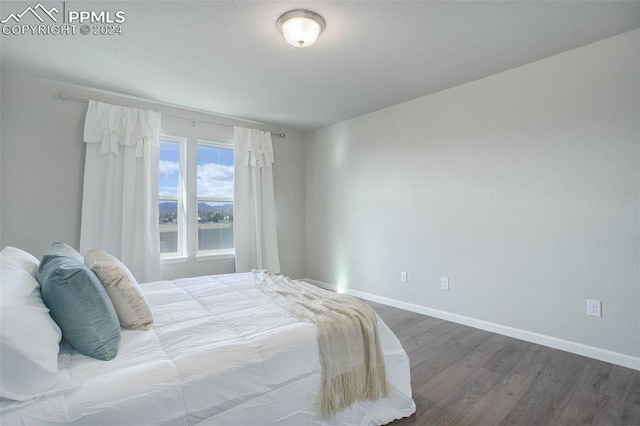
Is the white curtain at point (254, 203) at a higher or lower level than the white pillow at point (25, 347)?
higher

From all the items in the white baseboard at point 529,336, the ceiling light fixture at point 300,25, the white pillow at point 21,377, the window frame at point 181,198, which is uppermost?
the ceiling light fixture at point 300,25

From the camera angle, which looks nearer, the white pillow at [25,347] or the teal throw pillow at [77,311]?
the white pillow at [25,347]

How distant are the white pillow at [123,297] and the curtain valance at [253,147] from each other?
2833 millimetres

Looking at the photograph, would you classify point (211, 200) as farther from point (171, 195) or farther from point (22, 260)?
point (22, 260)

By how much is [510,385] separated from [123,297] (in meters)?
2.46

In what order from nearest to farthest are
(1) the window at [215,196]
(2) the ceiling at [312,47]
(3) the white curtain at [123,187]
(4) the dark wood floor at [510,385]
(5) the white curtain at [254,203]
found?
(4) the dark wood floor at [510,385] → (2) the ceiling at [312,47] → (3) the white curtain at [123,187] → (1) the window at [215,196] → (5) the white curtain at [254,203]

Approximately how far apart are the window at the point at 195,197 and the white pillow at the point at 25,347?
273 cm

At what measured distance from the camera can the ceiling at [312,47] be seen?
6.77ft

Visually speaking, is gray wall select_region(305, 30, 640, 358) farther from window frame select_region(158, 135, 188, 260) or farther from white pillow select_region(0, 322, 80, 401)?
white pillow select_region(0, 322, 80, 401)

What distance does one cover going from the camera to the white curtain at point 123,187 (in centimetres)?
322

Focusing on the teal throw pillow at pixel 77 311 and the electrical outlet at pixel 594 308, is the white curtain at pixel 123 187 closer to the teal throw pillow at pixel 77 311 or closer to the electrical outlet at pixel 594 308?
the teal throw pillow at pixel 77 311

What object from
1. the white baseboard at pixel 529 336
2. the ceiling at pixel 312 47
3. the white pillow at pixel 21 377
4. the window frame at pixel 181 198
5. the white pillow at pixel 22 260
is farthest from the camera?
the window frame at pixel 181 198

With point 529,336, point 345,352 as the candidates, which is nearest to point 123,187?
point 345,352

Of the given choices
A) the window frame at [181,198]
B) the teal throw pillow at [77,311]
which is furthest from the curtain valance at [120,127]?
the teal throw pillow at [77,311]
